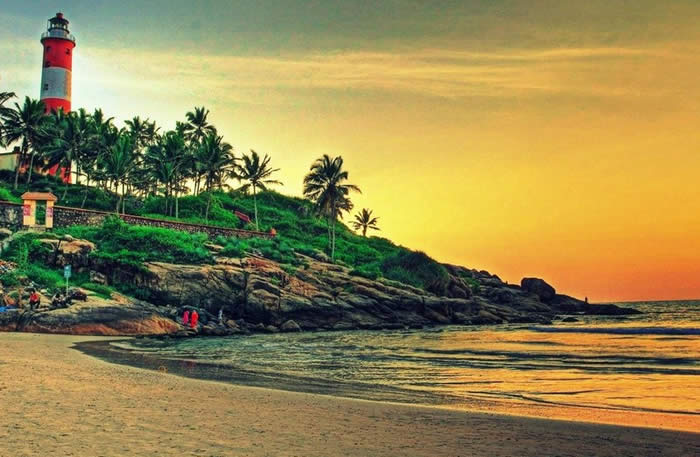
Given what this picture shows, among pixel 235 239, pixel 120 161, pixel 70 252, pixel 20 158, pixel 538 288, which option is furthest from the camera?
pixel 538 288

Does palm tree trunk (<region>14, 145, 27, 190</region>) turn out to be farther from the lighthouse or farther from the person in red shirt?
the person in red shirt

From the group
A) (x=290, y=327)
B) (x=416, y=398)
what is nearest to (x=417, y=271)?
Result: (x=290, y=327)

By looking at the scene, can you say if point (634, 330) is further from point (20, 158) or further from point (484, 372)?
point (20, 158)

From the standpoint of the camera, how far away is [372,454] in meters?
7.12

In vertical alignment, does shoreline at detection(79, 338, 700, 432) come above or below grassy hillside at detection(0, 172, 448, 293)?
below

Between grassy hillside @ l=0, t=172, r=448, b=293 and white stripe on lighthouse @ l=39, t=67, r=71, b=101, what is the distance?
10.8m

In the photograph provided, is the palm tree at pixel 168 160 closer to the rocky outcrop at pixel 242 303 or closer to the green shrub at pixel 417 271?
the rocky outcrop at pixel 242 303

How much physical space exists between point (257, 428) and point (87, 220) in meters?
41.8

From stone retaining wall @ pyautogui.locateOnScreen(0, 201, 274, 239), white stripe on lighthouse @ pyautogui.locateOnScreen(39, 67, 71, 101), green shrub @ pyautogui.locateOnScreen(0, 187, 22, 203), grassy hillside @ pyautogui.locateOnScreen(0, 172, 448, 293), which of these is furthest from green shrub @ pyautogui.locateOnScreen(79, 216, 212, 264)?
white stripe on lighthouse @ pyautogui.locateOnScreen(39, 67, 71, 101)

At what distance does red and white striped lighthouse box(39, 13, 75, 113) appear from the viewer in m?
68.6

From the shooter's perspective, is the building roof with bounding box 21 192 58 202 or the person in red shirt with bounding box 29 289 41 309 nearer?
the person in red shirt with bounding box 29 289 41 309

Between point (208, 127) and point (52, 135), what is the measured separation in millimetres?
21619

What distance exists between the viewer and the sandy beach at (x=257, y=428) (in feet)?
→ 23.2

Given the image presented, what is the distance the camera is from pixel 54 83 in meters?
68.7
